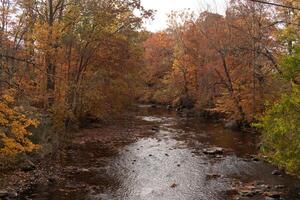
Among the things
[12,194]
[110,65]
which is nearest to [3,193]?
[12,194]

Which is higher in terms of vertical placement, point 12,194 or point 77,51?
point 77,51

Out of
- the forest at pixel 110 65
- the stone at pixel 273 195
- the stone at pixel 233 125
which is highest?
the forest at pixel 110 65

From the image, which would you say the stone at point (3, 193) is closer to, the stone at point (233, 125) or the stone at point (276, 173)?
the stone at point (276, 173)

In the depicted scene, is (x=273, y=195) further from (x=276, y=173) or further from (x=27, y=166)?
(x=27, y=166)

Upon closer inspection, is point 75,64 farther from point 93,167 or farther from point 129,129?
point 93,167

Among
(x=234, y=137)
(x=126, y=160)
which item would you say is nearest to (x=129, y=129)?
(x=234, y=137)

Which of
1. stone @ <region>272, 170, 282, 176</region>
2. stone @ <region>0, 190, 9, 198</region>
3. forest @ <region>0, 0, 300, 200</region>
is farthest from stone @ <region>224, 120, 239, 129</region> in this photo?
stone @ <region>0, 190, 9, 198</region>

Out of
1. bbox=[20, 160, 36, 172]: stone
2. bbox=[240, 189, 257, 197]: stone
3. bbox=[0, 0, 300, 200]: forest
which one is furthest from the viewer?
bbox=[0, 0, 300, 200]: forest

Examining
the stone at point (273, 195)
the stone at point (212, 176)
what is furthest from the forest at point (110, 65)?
the stone at point (212, 176)

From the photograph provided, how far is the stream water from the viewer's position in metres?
15.9

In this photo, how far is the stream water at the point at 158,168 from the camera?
52.3 ft

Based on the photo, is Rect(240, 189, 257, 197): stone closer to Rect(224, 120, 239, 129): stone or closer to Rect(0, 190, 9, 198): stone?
Rect(0, 190, 9, 198): stone

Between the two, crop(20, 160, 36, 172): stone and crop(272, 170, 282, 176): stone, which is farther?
crop(272, 170, 282, 176): stone

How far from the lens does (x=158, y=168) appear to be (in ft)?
66.7
